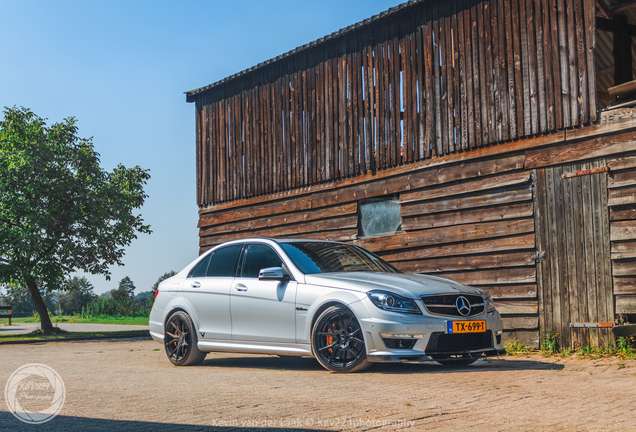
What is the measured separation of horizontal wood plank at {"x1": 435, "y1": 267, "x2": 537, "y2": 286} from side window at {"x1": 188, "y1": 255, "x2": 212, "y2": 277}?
5.05m

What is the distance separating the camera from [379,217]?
44.0ft

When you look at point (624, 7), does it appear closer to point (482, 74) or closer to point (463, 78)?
point (482, 74)

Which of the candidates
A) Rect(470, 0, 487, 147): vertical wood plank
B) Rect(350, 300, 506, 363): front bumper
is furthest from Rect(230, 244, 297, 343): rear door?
Rect(470, 0, 487, 147): vertical wood plank

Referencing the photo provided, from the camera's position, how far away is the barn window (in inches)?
513

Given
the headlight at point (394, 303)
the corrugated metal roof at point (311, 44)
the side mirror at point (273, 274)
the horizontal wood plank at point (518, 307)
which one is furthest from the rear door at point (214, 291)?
the corrugated metal roof at point (311, 44)

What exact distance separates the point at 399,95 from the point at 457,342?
7355mm

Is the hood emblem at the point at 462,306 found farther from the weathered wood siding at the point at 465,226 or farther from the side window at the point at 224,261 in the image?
the weathered wood siding at the point at 465,226

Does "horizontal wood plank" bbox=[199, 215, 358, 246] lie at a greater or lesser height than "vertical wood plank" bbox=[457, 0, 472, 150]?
lesser

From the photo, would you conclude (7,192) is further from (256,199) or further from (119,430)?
(119,430)

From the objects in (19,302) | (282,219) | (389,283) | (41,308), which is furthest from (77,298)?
(389,283)

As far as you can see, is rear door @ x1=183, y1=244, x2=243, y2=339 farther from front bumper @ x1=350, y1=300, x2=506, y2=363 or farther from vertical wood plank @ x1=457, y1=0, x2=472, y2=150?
vertical wood plank @ x1=457, y1=0, x2=472, y2=150

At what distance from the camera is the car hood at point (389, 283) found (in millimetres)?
6770

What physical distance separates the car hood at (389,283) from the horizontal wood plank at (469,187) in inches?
156

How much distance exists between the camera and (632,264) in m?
9.16
